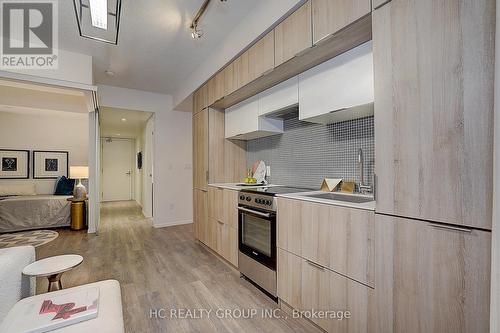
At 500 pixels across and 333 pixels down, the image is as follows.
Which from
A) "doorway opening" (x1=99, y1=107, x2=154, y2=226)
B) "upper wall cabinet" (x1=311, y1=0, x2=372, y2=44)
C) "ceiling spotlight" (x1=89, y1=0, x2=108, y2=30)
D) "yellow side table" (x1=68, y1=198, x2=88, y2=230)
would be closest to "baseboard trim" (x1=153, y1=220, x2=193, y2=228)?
"yellow side table" (x1=68, y1=198, x2=88, y2=230)

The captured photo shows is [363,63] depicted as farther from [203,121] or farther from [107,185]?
[107,185]

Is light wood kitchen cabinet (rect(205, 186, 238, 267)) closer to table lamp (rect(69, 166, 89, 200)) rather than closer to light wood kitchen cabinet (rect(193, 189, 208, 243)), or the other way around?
light wood kitchen cabinet (rect(193, 189, 208, 243))

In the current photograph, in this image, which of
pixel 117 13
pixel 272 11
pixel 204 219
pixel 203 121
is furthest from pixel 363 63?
pixel 204 219

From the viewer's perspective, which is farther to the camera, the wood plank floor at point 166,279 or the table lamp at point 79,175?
the table lamp at point 79,175

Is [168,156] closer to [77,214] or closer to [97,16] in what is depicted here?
[77,214]

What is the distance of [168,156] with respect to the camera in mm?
4977

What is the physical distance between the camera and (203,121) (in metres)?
→ 3.44

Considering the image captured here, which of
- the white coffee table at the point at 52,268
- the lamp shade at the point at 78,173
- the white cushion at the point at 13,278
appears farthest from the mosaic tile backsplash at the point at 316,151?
the lamp shade at the point at 78,173

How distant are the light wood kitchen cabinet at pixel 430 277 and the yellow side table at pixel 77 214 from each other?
528cm

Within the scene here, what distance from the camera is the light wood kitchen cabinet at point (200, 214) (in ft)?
11.0

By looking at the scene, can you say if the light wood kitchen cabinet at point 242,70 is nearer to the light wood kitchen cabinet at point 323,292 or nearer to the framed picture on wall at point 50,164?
the light wood kitchen cabinet at point 323,292

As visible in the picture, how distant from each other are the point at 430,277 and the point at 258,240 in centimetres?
145

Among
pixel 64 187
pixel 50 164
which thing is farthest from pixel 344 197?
pixel 50 164

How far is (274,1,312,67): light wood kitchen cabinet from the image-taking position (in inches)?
66.4
